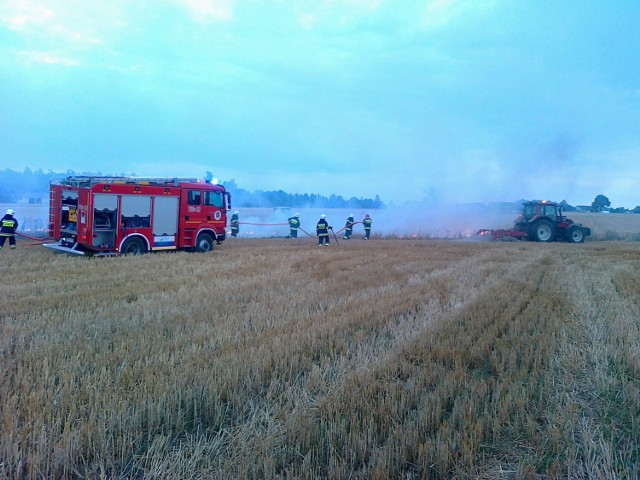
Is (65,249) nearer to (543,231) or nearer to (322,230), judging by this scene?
(322,230)

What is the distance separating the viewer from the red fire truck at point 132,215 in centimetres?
1461

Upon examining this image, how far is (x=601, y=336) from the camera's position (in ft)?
19.4

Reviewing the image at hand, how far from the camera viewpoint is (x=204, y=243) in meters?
17.3

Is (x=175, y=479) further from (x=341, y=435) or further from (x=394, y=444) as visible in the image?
(x=394, y=444)

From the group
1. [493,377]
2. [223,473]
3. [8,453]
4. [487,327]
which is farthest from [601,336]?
[8,453]

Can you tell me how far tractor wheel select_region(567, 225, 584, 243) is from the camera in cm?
2452

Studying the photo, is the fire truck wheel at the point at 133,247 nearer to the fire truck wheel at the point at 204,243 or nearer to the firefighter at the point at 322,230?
the fire truck wheel at the point at 204,243

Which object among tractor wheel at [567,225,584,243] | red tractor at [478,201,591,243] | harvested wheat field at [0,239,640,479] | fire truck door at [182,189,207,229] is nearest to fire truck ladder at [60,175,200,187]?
fire truck door at [182,189,207,229]

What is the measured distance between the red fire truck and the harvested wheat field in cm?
623

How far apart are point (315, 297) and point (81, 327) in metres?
3.61

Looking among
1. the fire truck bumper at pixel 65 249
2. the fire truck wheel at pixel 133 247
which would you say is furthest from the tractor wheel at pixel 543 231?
the fire truck bumper at pixel 65 249

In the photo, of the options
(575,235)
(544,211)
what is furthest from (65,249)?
(575,235)

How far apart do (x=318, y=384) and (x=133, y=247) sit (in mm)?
12549

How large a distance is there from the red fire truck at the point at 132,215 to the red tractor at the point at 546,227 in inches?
613
